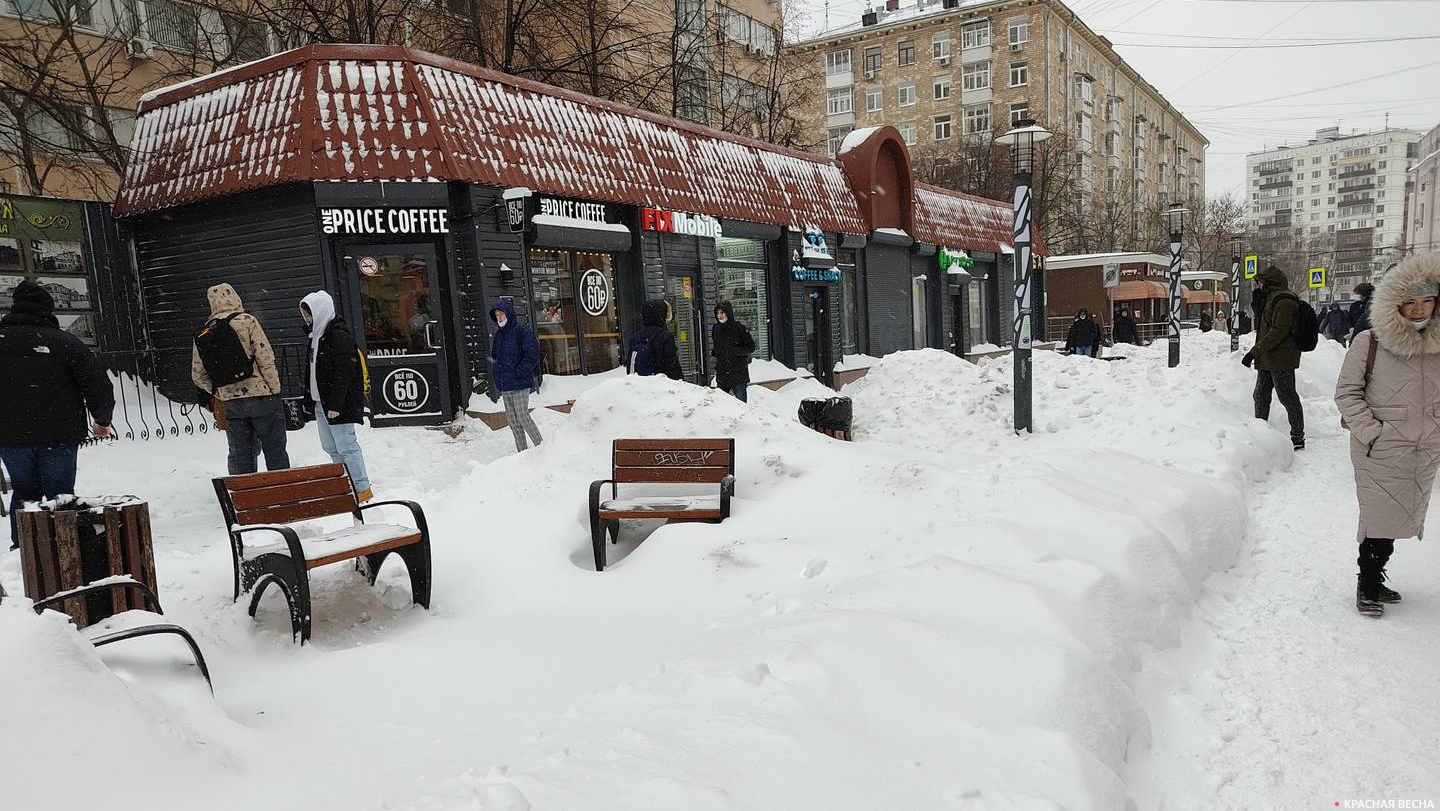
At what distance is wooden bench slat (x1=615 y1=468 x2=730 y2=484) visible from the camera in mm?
6227

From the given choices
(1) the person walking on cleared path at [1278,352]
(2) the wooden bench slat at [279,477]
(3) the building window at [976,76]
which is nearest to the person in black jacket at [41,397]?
(2) the wooden bench slat at [279,477]

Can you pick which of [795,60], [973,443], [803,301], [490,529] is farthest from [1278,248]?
[490,529]

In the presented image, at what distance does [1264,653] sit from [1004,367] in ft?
34.1

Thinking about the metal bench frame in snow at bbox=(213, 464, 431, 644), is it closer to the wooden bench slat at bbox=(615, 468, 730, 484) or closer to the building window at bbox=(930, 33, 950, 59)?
the wooden bench slat at bbox=(615, 468, 730, 484)

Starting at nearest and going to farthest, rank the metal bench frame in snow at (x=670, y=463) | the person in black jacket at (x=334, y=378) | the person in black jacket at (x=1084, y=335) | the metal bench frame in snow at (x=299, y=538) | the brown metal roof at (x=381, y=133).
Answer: the metal bench frame in snow at (x=299, y=538) < the metal bench frame in snow at (x=670, y=463) < the person in black jacket at (x=334, y=378) < the brown metal roof at (x=381, y=133) < the person in black jacket at (x=1084, y=335)

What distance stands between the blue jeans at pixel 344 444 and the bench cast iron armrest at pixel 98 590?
12.3ft

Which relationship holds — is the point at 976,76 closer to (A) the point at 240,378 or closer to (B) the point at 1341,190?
(A) the point at 240,378

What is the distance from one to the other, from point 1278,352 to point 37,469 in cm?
1184

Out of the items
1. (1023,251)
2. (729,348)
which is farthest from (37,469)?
(1023,251)

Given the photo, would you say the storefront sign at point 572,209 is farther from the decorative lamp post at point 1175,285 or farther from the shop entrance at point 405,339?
the decorative lamp post at point 1175,285

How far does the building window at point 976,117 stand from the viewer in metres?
54.0

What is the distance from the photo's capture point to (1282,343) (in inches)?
357

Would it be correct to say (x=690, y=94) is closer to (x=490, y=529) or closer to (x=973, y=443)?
(x=973, y=443)

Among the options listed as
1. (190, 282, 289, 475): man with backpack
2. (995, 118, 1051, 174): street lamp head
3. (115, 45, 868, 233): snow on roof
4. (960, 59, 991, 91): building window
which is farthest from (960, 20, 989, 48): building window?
(190, 282, 289, 475): man with backpack
